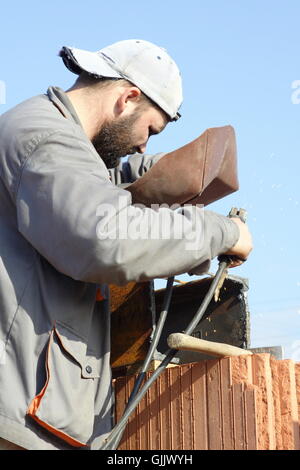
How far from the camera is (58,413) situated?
2561 millimetres

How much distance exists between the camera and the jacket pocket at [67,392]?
2.53 metres

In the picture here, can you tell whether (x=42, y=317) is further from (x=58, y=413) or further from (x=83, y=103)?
(x=83, y=103)

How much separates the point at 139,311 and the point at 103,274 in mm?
886

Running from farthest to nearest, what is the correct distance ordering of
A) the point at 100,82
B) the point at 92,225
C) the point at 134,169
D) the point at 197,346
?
the point at 134,169
the point at 100,82
the point at 197,346
the point at 92,225

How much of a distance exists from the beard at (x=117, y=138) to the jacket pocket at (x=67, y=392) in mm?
859

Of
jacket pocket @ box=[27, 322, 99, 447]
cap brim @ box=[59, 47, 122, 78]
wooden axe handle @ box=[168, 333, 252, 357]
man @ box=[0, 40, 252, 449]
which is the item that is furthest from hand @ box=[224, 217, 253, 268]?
cap brim @ box=[59, 47, 122, 78]

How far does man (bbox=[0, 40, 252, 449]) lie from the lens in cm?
245

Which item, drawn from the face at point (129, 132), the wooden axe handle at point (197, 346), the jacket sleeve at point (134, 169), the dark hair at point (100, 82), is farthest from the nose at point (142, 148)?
the wooden axe handle at point (197, 346)

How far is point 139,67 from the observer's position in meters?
3.16

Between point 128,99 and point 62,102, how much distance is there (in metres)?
0.32

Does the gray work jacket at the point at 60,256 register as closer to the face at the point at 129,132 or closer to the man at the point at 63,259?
the man at the point at 63,259

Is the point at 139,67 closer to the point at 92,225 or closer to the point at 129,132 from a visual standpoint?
the point at 129,132

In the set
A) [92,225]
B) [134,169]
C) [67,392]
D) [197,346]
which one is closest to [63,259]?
[92,225]
